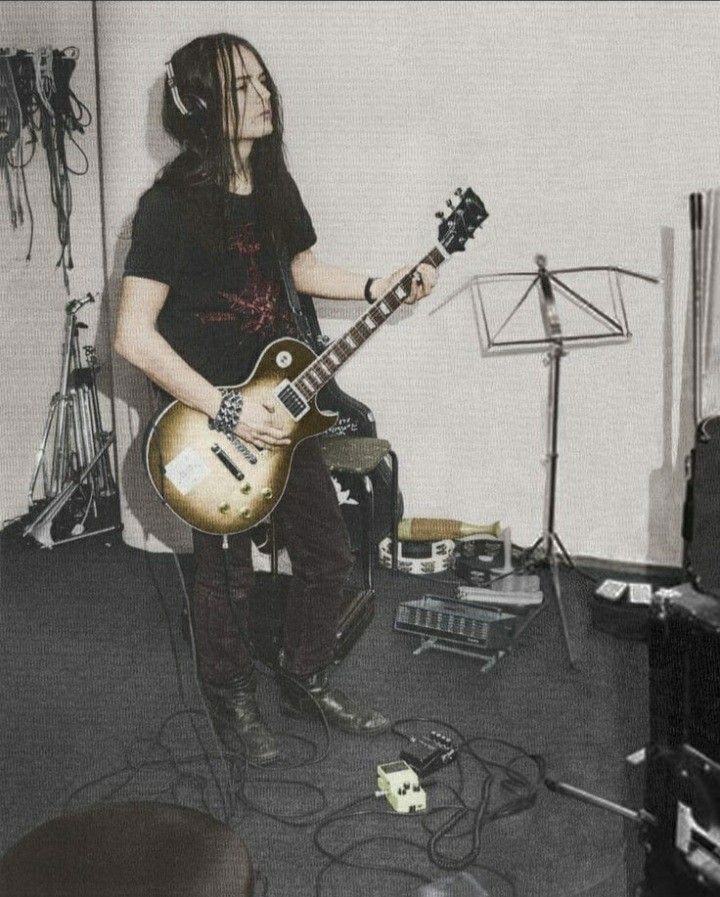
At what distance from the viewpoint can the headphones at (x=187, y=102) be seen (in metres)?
1.84

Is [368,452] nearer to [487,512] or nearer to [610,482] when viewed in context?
[487,512]

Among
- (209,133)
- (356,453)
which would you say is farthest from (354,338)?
(209,133)

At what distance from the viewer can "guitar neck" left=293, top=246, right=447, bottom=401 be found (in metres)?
1.89

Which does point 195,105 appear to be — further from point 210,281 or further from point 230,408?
point 230,408

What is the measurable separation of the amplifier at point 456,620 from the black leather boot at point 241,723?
378mm

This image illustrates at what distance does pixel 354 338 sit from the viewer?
1903 mm

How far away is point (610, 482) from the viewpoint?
2074 mm

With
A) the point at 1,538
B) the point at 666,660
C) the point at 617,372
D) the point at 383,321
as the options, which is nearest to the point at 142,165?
the point at 383,321

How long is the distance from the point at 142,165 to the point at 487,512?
40.1 inches

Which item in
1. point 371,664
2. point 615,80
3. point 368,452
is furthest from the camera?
point 371,664

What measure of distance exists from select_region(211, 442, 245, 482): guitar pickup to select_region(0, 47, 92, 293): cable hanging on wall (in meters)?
0.51

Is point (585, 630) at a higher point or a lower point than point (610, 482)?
lower

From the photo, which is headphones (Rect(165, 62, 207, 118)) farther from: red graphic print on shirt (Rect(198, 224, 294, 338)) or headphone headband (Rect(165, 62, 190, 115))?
red graphic print on shirt (Rect(198, 224, 294, 338))

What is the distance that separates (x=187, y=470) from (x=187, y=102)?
718 mm
